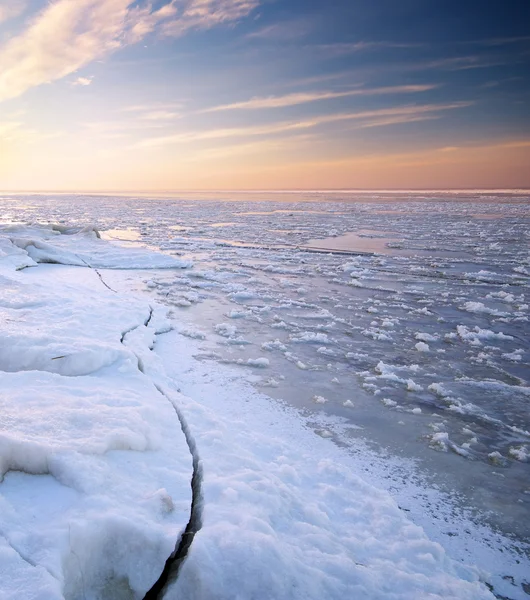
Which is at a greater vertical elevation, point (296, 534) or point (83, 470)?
point (83, 470)

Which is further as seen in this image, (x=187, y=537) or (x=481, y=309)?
(x=481, y=309)

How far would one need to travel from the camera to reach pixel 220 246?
47.7ft

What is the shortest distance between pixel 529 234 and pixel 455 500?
18005 mm

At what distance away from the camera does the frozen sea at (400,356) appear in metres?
2.79

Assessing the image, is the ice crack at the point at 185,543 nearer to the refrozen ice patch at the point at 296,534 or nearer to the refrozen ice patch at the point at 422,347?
the refrozen ice patch at the point at 296,534

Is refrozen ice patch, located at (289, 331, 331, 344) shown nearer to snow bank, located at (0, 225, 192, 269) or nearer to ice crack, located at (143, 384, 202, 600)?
ice crack, located at (143, 384, 202, 600)

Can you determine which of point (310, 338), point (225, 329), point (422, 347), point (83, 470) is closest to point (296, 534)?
point (83, 470)

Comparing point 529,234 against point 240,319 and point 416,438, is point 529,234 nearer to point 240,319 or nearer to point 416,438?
point 240,319

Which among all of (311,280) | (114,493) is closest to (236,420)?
(114,493)

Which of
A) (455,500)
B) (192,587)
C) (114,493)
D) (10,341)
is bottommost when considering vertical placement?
(455,500)

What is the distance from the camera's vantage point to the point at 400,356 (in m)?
5.04

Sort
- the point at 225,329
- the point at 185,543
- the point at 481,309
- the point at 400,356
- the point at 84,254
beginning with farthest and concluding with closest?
the point at 84,254 → the point at 481,309 → the point at 225,329 → the point at 400,356 → the point at 185,543

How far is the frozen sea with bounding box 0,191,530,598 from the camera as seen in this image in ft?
9.15

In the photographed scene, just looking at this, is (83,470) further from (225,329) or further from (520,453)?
(225,329)
